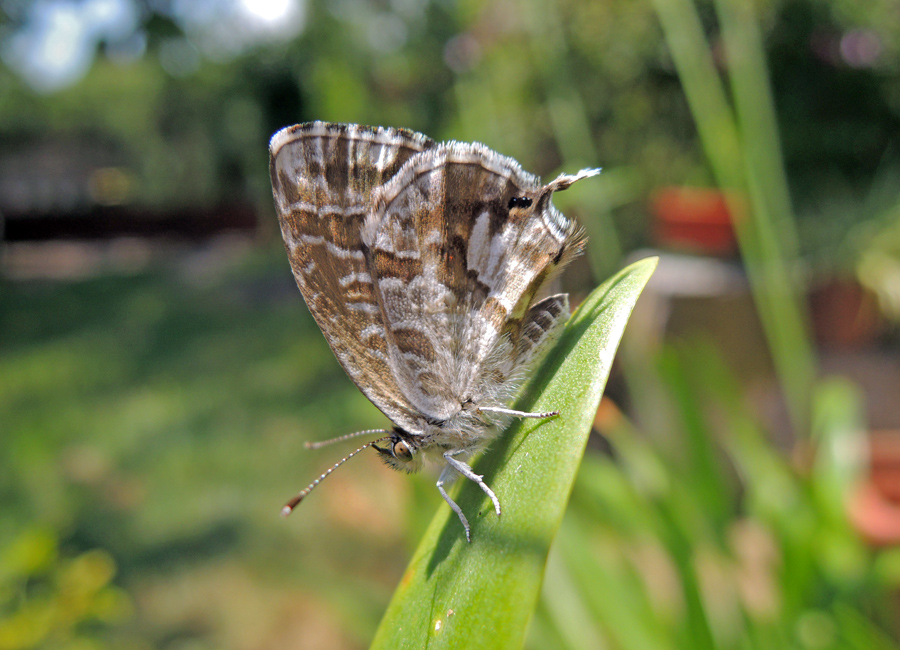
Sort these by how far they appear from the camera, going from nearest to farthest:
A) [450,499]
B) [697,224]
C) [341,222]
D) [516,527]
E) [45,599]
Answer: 1. [516,527]
2. [450,499]
3. [341,222]
4. [45,599]
5. [697,224]

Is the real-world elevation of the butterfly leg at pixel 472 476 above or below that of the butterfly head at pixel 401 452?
above

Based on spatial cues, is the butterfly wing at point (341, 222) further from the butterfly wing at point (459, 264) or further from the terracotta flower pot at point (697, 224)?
the terracotta flower pot at point (697, 224)

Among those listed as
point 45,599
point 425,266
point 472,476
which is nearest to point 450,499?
point 472,476

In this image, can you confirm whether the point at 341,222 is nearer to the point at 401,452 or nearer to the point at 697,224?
the point at 401,452

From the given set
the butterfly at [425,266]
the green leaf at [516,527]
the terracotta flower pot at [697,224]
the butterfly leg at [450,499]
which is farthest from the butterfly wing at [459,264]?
the terracotta flower pot at [697,224]

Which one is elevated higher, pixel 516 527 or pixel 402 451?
pixel 516 527

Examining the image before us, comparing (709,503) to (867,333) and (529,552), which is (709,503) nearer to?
(529,552)
